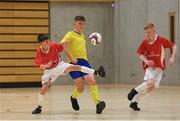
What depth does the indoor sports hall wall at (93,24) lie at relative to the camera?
24.3 m

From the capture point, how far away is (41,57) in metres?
9.09

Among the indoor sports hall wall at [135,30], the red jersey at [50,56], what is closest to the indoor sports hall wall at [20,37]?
the indoor sports hall wall at [135,30]

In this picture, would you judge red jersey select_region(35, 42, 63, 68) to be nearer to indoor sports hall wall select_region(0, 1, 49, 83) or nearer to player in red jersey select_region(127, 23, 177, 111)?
player in red jersey select_region(127, 23, 177, 111)

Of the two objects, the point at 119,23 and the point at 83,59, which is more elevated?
the point at 119,23

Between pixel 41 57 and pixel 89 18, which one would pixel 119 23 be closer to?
pixel 89 18

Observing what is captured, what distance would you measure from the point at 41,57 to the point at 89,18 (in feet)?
51.8

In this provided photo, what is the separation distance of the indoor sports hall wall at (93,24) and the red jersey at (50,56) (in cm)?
1501

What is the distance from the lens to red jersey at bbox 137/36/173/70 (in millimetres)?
9453

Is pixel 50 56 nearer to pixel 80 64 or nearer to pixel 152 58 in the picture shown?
pixel 80 64

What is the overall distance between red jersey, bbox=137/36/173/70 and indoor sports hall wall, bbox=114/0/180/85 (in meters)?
10.3

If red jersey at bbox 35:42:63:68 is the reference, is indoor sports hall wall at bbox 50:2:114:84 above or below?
above

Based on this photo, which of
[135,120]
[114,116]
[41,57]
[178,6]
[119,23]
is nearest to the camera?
[135,120]

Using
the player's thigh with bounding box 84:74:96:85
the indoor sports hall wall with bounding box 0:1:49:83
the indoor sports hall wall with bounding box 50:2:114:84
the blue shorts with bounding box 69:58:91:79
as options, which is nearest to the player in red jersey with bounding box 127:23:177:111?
the player's thigh with bounding box 84:74:96:85

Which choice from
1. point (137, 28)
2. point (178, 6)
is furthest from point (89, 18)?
point (178, 6)
